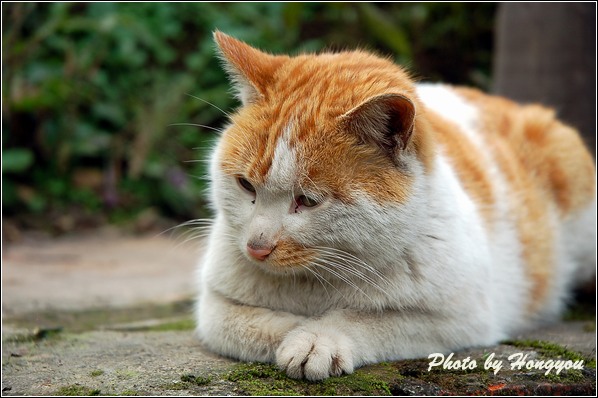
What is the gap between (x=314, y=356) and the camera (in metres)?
2.45

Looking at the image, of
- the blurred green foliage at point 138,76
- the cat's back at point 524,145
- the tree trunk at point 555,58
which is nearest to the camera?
the cat's back at point 524,145

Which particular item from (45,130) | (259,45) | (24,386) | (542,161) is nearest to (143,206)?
(45,130)

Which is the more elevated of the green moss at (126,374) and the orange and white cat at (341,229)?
the orange and white cat at (341,229)

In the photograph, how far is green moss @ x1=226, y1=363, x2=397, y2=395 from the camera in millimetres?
2371

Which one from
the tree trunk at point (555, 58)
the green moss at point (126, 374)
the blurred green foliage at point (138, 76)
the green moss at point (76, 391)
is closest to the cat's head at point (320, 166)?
the green moss at point (126, 374)

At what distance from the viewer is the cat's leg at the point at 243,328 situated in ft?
8.90

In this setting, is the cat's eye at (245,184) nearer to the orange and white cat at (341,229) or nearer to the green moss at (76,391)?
the orange and white cat at (341,229)

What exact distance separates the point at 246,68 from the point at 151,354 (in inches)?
46.9

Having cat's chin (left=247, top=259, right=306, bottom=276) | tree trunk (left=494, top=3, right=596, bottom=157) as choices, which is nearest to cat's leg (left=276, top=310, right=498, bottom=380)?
cat's chin (left=247, top=259, right=306, bottom=276)

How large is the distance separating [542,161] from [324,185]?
1978 mm

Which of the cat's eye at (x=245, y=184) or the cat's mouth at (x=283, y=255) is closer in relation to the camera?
the cat's mouth at (x=283, y=255)

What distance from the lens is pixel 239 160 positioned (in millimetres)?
2652

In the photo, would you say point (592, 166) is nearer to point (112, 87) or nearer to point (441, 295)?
point (441, 295)

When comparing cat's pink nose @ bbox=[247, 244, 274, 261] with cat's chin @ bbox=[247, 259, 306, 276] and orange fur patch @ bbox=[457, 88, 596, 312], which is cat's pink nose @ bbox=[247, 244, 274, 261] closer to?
cat's chin @ bbox=[247, 259, 306, 276]
